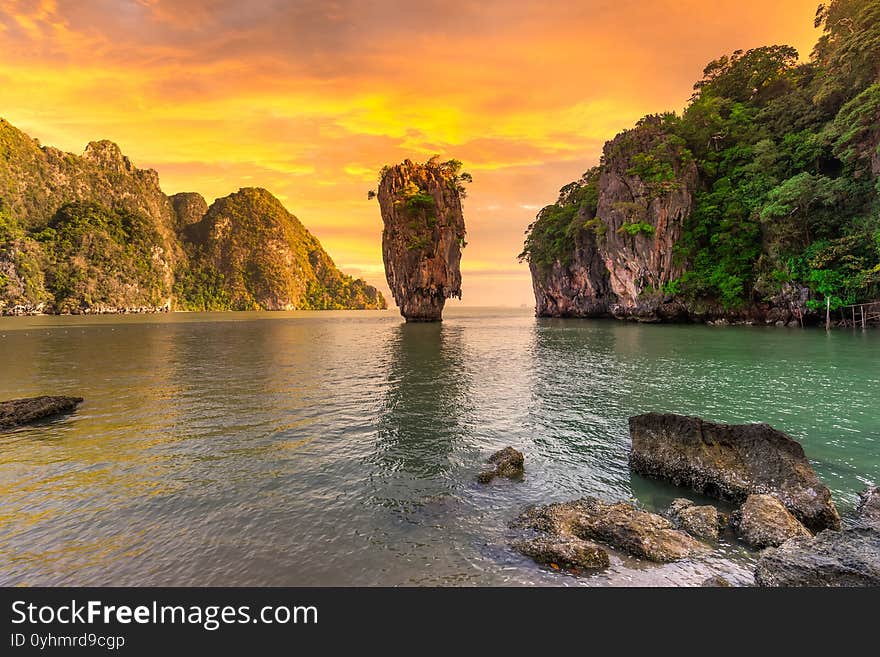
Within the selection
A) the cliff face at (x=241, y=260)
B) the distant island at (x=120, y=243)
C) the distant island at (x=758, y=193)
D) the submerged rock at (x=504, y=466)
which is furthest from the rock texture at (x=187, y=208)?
the submerged rock at (x=504, y=466)

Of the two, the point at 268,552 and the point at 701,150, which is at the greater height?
the point at 701,150

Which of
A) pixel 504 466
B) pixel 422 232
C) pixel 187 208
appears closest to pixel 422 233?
pixel 422 232

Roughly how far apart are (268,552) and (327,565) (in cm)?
96

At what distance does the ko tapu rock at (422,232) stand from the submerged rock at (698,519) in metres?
50.7

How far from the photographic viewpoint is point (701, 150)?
46.4 meters

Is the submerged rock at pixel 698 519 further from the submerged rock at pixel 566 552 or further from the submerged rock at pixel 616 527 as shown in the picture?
the submerged rock at pixel 566 552

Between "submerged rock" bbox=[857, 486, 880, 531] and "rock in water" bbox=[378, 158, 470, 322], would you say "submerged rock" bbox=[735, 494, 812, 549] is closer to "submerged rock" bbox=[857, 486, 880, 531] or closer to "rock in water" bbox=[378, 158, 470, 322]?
"submerged rock" bbox=[857, 486, 880, 531]

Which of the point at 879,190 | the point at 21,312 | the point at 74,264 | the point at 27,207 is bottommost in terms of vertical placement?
the point at 21,312

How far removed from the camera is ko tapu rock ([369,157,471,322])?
55.3 meters

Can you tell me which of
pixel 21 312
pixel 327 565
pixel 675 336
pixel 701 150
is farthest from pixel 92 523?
pixel 21 312

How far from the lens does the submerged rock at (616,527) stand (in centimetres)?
518

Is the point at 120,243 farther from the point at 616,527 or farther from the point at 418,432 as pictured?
the point at 616,527

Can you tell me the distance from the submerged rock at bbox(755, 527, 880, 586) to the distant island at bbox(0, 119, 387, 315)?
131300 mm
